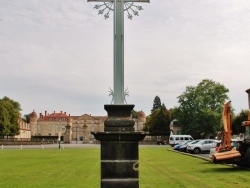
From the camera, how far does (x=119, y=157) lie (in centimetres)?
786

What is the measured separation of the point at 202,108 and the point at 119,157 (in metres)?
68.1

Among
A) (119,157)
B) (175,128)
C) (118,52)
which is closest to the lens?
(119,157)

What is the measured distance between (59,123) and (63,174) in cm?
13425

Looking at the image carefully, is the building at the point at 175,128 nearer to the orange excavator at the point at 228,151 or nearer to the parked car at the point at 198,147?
the parked car at the point at 198,147

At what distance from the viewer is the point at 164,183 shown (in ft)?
45.6

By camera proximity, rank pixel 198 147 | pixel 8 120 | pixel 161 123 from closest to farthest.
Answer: pixel 198 147
pixel 8 120
pixel 161 123

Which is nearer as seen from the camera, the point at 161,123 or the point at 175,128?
the point at 161,123

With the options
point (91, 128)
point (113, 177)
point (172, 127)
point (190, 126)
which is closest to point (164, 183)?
point (113, 177)

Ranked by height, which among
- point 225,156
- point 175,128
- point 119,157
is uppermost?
point 175,128

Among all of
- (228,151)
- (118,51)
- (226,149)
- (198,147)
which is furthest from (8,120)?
(118,51)

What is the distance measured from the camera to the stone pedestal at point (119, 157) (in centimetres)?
779

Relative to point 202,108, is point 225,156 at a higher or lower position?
lower

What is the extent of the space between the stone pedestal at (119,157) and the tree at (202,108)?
65.8 metres

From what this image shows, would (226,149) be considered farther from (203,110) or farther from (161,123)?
(161,123)
